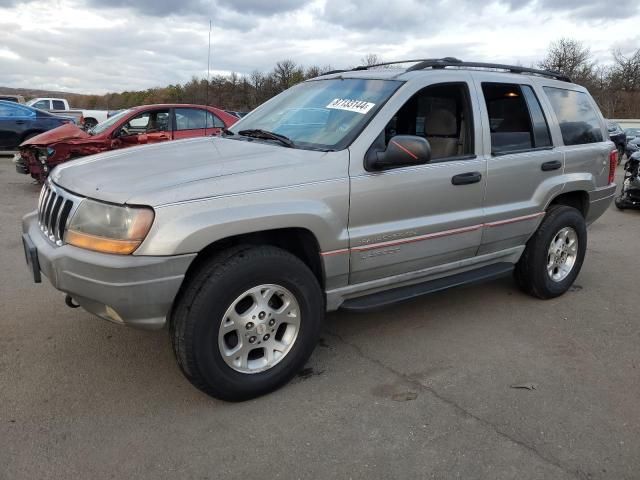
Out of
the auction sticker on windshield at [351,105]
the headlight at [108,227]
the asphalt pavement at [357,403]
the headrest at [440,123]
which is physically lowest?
the asphalt pavement at [357,403]

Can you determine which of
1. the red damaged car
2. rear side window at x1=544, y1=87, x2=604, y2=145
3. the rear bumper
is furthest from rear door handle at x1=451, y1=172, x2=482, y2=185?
the red damaged car

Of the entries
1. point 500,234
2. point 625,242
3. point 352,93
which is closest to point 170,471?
point 352,93

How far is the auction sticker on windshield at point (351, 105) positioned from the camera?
11.2 feet

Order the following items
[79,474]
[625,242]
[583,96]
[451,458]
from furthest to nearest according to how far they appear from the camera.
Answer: [625,242] → [583,96] → [451,458] → [79,474]

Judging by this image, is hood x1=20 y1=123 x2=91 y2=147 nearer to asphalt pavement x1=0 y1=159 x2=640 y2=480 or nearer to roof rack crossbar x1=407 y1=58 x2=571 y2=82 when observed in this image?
asphalt pavement x1=0 y1=159 x2=640 y2=480

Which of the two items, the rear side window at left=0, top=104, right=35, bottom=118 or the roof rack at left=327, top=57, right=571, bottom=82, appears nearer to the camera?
the roof rack at left=327, top=57, right=571, bottom=82

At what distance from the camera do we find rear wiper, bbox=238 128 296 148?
134 inches

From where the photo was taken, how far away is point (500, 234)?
13.3ft

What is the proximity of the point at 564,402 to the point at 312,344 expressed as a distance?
1480 millimetres

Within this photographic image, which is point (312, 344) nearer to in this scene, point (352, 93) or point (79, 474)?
point (79, 474)

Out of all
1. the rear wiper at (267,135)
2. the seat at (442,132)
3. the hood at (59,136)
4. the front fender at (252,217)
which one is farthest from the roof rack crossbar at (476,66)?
the hood at (59,136)

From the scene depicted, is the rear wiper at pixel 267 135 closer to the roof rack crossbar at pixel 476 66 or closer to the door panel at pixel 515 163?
the roof rack crossbar at pixel 476 66

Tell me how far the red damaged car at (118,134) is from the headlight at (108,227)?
680cm

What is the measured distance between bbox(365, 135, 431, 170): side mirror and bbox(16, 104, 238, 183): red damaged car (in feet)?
22.4
